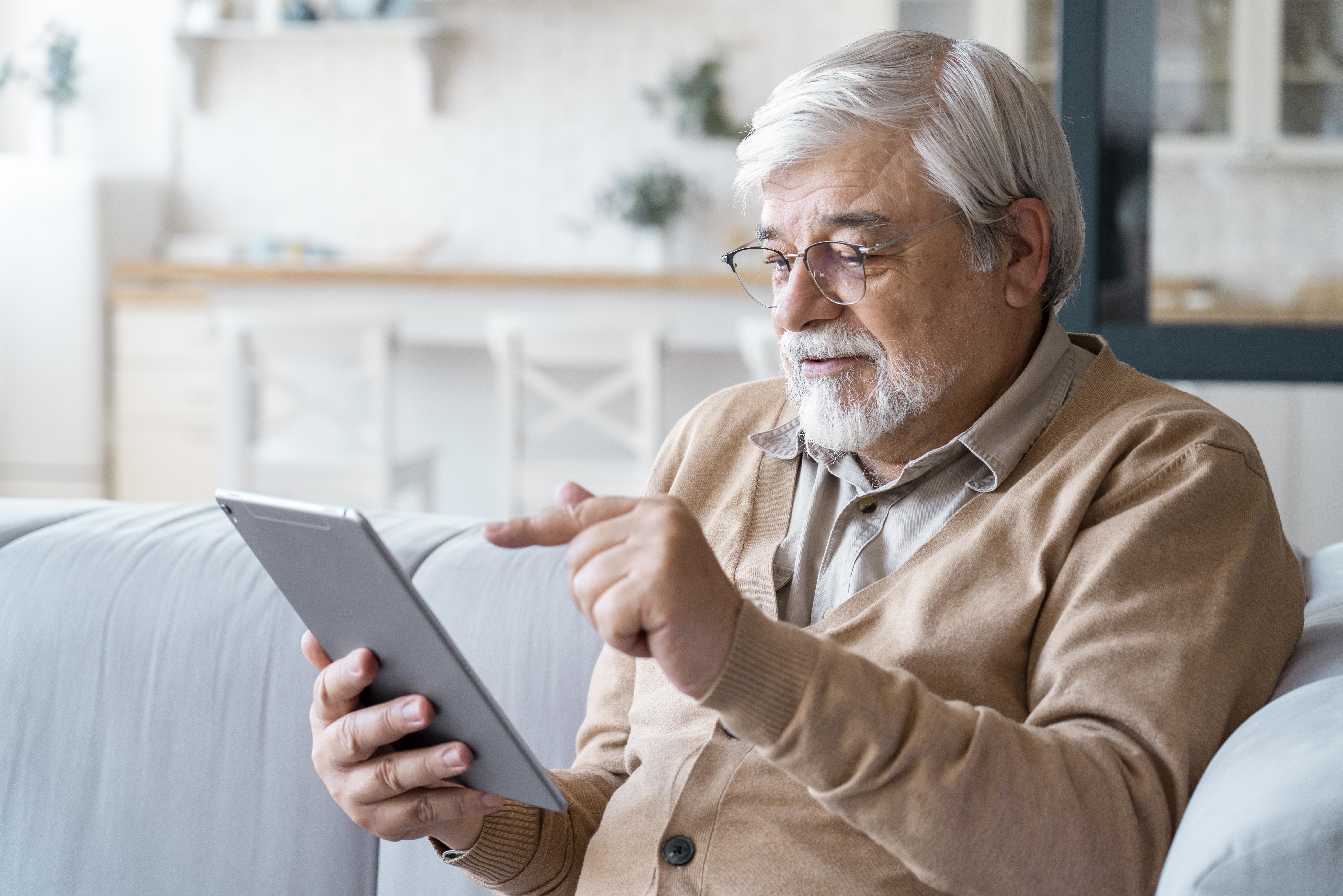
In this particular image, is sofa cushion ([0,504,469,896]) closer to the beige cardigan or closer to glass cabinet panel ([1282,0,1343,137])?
the beige cardigan

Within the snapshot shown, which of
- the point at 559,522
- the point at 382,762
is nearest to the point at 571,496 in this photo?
the point at 559,522

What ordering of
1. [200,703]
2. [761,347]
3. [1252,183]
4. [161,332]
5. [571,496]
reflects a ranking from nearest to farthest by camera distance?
[571,496] < [200,703] < [1252,183] < [761,347] < [161,332]

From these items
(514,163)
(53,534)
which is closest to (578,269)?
(514,163)

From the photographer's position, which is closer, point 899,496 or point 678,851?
point 678,851

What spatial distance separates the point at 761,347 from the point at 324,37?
3.08 m

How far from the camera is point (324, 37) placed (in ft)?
17.0

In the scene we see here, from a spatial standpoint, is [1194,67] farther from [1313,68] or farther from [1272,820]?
[1272,820]

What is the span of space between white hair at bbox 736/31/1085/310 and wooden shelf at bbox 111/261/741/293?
2598 millimetres

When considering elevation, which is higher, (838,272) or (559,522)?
(838,272)

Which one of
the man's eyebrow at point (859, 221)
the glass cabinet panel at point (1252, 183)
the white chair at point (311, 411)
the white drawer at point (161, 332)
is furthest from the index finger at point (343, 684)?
the white drawer at point (161, 332)

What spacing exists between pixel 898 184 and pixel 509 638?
1.93 feet

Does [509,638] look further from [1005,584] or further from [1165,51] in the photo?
[1165,51]

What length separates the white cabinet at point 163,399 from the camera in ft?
14.5

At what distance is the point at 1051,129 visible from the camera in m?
1.04
